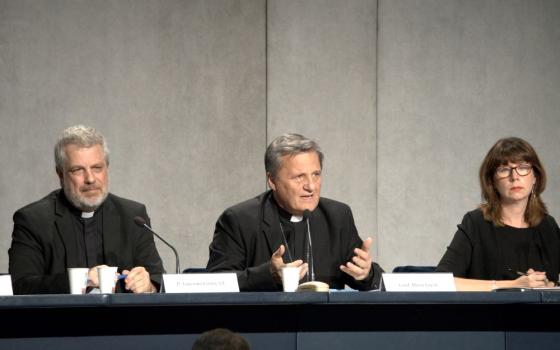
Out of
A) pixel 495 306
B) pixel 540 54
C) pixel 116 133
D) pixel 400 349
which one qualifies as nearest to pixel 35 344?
pixel 400 349

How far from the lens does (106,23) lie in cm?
575

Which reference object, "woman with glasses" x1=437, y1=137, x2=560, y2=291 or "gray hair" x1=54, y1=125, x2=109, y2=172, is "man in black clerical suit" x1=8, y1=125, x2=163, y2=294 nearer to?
"gray hair" x1=54, y1=125, x2=109, y2=172

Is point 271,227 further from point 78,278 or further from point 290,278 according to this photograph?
point 78,278

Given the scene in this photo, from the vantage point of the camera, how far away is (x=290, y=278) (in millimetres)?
3096

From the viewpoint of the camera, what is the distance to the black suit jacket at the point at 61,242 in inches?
141

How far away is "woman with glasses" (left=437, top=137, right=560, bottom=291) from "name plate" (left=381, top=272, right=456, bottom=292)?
2.33 ft

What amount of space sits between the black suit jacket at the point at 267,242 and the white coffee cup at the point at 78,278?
65 cm

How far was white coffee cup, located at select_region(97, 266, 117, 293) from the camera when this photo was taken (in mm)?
3021

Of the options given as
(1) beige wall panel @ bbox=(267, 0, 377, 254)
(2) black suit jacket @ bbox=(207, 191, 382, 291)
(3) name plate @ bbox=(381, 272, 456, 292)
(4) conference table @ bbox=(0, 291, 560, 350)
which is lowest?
(4) conference table @ bbox=(0, 291, 560, 350)

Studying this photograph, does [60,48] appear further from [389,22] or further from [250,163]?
[389,22]

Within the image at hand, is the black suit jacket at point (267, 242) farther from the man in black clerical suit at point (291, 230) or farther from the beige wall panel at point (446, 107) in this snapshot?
the beige wall panel at point (446, 107)

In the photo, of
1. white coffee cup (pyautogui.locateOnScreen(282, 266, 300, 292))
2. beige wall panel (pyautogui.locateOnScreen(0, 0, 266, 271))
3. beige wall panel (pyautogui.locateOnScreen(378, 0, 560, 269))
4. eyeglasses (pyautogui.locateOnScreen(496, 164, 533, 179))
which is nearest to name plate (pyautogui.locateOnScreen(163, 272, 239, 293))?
white coffee cup (pyautogui.locateOnScreen(282, 266, 300, 292))

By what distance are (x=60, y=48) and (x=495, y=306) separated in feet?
11.6

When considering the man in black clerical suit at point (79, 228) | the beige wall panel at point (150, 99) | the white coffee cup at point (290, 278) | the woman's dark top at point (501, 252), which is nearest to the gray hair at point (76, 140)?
the man in black clerical suit at point (79, 228)
